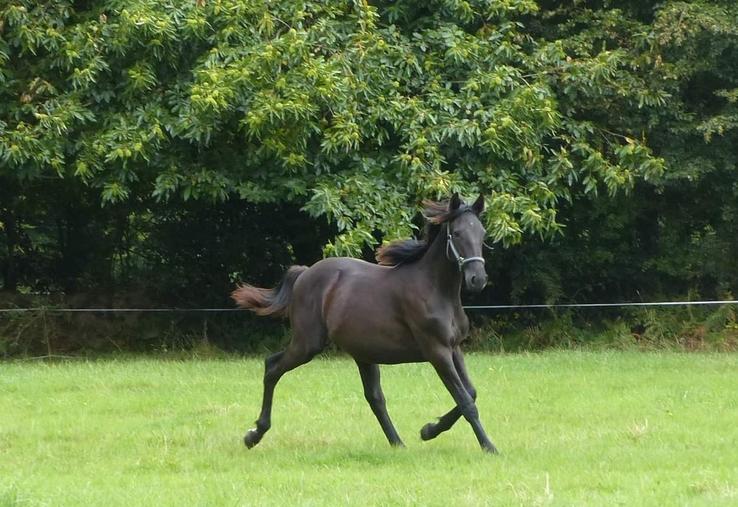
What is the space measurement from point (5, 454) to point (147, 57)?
335 inches

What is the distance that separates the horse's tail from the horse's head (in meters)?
1.97

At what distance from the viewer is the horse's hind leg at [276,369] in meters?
10.7

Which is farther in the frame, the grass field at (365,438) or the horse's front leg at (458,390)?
the horse's front leg at (458,390)

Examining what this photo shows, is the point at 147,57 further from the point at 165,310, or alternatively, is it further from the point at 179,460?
the point at 179,460

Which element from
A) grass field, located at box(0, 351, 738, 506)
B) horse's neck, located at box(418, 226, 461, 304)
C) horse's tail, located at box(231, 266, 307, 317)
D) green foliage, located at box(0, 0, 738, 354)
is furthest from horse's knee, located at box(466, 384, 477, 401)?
green foliage, located at box(0, 0, 738, 354)

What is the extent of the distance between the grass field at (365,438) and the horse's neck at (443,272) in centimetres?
132

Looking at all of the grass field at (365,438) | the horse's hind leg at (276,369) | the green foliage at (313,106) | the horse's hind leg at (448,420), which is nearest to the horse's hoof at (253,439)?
the horse's hind leg at (276,369)

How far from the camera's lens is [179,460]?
32.9 ft

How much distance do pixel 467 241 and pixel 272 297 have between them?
8.07ft

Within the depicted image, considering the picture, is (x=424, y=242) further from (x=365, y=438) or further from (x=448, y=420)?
(x=365, y=438)

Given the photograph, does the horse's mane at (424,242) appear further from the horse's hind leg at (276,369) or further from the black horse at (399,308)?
the horse's hind leg at (276,369)

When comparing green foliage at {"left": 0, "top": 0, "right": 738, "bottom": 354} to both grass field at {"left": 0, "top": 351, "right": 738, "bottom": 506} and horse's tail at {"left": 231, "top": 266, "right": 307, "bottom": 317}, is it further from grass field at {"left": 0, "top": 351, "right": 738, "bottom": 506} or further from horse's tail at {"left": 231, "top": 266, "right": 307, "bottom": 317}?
horse's tail at {"left": 231, "top": 266, "right": 307, "bottom": 317}

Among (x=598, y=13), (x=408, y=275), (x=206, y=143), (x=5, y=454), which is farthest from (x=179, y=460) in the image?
(x=598, y=13)

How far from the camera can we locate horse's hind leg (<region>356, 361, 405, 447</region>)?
10680 mm
